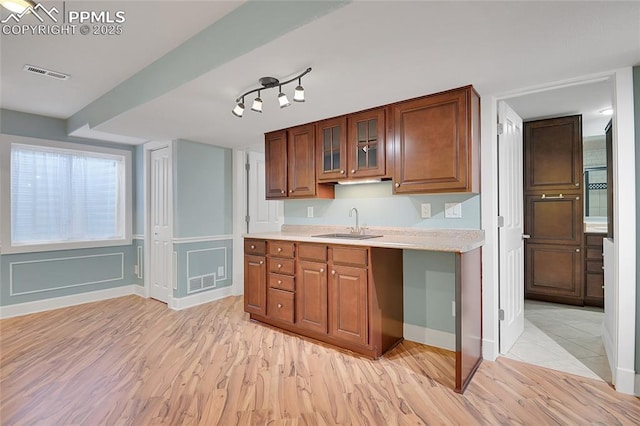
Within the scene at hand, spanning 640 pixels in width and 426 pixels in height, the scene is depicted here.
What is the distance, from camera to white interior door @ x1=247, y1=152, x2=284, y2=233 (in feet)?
15.8

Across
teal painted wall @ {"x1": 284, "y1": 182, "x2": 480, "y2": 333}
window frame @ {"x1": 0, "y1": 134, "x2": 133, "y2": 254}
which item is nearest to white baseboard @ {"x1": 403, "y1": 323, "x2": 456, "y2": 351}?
teal painted wall @ {"x1": 284, "y1": 182, "x2": 480, "y2": 333}

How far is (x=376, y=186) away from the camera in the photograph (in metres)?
3.16

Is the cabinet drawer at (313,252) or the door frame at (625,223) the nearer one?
the door frame at (625,223)

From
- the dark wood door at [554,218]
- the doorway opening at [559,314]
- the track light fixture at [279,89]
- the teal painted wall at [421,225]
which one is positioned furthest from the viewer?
the dark wood door at [554,218]

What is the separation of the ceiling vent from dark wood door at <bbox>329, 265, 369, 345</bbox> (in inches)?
116

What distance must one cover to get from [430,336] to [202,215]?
125 inches

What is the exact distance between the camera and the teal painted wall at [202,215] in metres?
4.02

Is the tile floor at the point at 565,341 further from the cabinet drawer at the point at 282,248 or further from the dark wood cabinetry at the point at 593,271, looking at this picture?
the cabinet drawer at the point at 282,248

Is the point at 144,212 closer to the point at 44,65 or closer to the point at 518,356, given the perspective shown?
the point at 44,65

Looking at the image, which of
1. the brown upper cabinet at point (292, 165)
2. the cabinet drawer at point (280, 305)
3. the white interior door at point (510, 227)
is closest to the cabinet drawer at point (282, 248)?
the cabinet drawer at point (280, 305)

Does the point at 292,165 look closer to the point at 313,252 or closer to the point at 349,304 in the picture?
the point at 313,252

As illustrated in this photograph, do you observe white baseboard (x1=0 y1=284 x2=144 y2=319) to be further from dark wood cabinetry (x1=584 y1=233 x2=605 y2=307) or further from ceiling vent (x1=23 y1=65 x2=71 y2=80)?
dark wood cabinetry (x1=584 y1=233 x2=605 y2=307)

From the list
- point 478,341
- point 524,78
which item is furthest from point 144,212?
point 524,78

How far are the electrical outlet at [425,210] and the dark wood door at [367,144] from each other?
1.62ft
